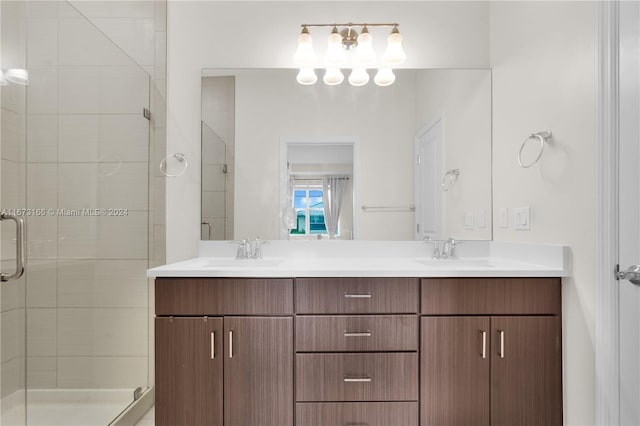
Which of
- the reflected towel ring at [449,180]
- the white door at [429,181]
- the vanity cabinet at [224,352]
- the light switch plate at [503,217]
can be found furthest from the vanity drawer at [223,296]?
the light switch plate at [503,217]

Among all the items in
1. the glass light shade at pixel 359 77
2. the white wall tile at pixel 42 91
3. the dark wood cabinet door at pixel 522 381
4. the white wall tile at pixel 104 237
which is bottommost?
the dark wood cabinet door at pixel 522 381

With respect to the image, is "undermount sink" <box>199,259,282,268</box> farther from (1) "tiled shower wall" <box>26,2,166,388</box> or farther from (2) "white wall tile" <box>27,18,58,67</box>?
(2) "white wall tile" <box>27,18,58,67</box>

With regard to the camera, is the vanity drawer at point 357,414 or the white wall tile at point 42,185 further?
the vanity drawer at point 357,414

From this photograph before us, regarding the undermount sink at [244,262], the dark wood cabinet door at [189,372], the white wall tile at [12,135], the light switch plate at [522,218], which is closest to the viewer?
the white wall tile at [12,135]

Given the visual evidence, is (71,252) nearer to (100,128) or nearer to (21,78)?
(100,128)

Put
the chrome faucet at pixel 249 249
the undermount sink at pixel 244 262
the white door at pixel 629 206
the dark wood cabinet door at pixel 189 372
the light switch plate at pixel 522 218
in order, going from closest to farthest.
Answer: the white door at pixel 629 206 → the dark wood cabinet door at pixel 189 372 → the light switch plate at pixel 522 218 → the undermount sink at pixel 244 262 → the chrome faucet at pixel 249 249

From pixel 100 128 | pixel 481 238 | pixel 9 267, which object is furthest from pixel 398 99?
pixel 9 267

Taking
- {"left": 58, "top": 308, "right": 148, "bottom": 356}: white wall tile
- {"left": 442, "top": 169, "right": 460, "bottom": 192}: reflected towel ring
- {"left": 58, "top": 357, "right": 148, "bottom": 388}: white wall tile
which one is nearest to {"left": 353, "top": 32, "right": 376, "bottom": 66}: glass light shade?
{"left": 442, "top": 169, "right": 460, "bottom": 192}: reflected towel ring

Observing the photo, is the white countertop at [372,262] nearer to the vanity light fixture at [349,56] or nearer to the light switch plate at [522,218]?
the light switch plate at [522,218]

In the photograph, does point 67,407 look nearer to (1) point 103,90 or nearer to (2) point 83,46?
(1) point 103,90

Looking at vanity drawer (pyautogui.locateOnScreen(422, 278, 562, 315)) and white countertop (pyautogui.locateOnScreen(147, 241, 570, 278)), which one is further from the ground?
white countertop (pyautogui.locateOnScreen(147, 241, 570, 278))

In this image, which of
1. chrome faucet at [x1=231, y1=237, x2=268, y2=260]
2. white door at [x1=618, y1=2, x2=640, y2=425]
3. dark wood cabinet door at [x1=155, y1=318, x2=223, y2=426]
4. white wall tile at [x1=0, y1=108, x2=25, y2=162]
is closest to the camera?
white door at [x1=618, y1=2, x2=640, y2=425]

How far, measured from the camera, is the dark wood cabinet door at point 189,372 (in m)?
1.61

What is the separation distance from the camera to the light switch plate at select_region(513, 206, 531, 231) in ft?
6.10
